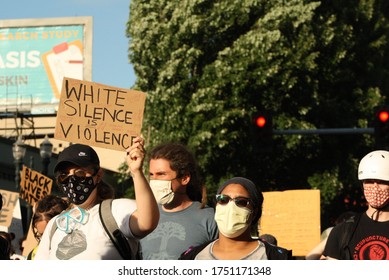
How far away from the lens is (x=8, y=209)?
1392 centimetres

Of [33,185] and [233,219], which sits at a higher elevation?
[233,219]

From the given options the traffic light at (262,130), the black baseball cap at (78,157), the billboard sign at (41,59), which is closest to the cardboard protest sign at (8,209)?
the traffic light at (262,130)

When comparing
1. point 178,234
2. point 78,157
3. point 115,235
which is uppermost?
point 78,157

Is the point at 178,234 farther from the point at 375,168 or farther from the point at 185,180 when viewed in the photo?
the point at 375,168

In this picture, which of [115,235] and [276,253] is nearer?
[115,235]

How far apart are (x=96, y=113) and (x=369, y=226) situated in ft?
5.25

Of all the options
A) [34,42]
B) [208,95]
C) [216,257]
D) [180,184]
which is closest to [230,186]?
[216,257]

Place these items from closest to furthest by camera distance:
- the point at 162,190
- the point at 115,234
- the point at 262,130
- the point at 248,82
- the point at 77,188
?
1. the point at 115,234
2. the point at 77,188
3. the point at 162,190
4. the point at 262,130
5. the point at 248,82

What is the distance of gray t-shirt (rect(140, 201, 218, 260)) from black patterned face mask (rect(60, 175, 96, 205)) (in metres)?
1.02

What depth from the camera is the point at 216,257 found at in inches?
240

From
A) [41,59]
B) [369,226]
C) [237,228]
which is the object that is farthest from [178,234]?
[41,59]

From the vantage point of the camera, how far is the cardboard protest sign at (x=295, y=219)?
10.5m
